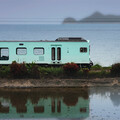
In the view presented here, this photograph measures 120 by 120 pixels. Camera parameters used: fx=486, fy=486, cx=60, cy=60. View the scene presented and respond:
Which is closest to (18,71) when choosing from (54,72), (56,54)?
(54,72)

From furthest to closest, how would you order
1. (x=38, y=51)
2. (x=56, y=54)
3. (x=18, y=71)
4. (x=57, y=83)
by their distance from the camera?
(x=38, y=51) → (x=56, y=54) → (x=18, y=71) → (x=57, y=83)

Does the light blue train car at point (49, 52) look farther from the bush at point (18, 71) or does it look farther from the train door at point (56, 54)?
the bush at point (18, 71)

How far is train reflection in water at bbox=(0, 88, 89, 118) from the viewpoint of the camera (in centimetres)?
2741

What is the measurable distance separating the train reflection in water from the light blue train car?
5.71 metres

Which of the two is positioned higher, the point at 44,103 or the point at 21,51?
the point at 21,51

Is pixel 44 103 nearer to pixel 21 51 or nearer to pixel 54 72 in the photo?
pixel 54 72

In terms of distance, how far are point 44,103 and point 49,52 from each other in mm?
9972

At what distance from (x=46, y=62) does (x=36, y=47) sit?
149 centimetres

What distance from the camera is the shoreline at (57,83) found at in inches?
1388

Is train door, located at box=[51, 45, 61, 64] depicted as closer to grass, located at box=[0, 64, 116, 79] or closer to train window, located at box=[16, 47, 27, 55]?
train window, located at box=[16, 47, 27, 55]

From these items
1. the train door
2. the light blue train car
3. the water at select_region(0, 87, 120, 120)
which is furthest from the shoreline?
the train door

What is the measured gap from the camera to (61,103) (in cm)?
3058

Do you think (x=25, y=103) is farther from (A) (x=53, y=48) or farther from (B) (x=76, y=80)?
(A) (x=53, y=48)

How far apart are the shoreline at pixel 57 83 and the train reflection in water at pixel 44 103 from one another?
1.99ft
